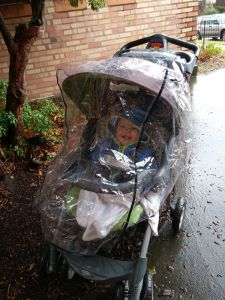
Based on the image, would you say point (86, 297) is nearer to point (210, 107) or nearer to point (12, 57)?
point (12, 57)

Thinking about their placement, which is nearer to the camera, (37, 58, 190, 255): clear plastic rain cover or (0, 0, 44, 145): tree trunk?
(37, 58, 190, 255): clear plastic rain cover

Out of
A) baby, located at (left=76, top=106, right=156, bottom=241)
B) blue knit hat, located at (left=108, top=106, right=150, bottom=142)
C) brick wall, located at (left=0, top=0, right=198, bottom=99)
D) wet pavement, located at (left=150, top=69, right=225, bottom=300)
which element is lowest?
wet pavement, located at (left=150, top=69, right=225, bottom=300)

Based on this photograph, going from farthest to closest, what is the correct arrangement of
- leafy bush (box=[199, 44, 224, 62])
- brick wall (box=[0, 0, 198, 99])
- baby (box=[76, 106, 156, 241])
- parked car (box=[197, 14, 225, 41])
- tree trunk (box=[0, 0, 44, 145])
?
parked car (box=[197, 14, 225, 41])
leafy bush (box=[199, 44, 224, 62])
brick wall (box=[0, 0, 198, 99])
tree trunk (box=[0, 0, 44, 145])
baby (box=[76, 106, 156, 241])

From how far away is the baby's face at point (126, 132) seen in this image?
7.72 ft

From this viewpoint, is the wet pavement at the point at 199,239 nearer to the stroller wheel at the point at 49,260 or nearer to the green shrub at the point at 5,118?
the stroller wheel at the point at 49,260

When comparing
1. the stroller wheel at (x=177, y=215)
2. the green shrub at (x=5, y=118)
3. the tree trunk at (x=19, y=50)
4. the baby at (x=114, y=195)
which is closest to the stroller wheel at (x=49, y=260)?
the baby at (x=114, y=195)

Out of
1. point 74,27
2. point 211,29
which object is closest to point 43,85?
point 74,27

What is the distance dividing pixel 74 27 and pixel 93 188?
14.8ft

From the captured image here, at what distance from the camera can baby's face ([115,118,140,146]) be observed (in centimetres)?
235

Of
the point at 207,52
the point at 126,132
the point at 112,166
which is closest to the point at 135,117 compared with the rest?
the point at 126,132

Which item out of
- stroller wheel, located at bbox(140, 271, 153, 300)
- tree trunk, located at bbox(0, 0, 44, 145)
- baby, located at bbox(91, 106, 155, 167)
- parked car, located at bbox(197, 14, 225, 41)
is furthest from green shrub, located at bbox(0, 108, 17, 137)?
parked car, located at bbox(197, 14, 225, 41)

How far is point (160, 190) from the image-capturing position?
216 cm

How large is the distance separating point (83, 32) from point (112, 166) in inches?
173

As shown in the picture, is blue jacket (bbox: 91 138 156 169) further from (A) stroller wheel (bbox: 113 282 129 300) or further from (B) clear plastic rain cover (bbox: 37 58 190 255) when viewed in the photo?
(A) stroller wheel (bbox: 113 282 129 300)
